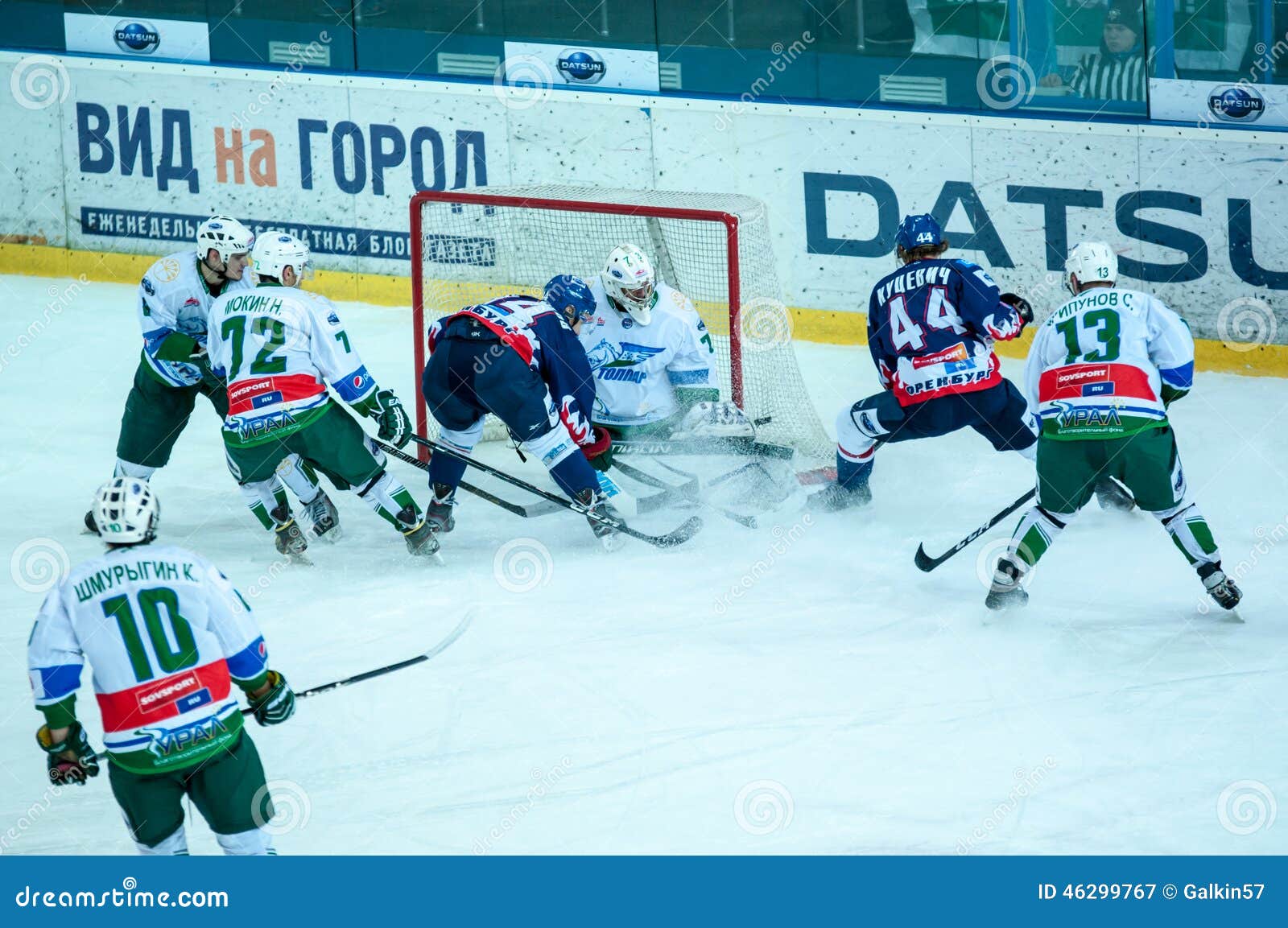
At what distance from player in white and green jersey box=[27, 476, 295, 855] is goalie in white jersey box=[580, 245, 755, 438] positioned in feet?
9.75

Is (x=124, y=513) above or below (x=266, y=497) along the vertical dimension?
above

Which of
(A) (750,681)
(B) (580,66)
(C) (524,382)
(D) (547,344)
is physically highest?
(B) (580,66)

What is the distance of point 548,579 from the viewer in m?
5.21

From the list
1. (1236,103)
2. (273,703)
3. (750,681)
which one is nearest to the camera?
(273,703)

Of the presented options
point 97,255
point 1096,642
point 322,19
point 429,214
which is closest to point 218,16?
point 322,19

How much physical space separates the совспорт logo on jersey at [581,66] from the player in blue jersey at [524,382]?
2.66m

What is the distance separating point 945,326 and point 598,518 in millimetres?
1331

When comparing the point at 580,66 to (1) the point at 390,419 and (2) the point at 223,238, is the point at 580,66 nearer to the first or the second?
(2) the point at 223,238

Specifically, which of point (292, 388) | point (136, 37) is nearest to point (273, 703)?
point (292, 388)

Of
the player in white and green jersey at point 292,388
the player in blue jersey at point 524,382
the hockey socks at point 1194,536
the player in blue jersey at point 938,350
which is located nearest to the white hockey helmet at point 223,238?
the player in white and green jersey at point 292,388

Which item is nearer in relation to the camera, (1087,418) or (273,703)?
(273,703)

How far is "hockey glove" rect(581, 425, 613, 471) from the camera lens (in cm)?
573

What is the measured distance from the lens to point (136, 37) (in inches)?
328

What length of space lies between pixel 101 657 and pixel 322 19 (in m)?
5.77
